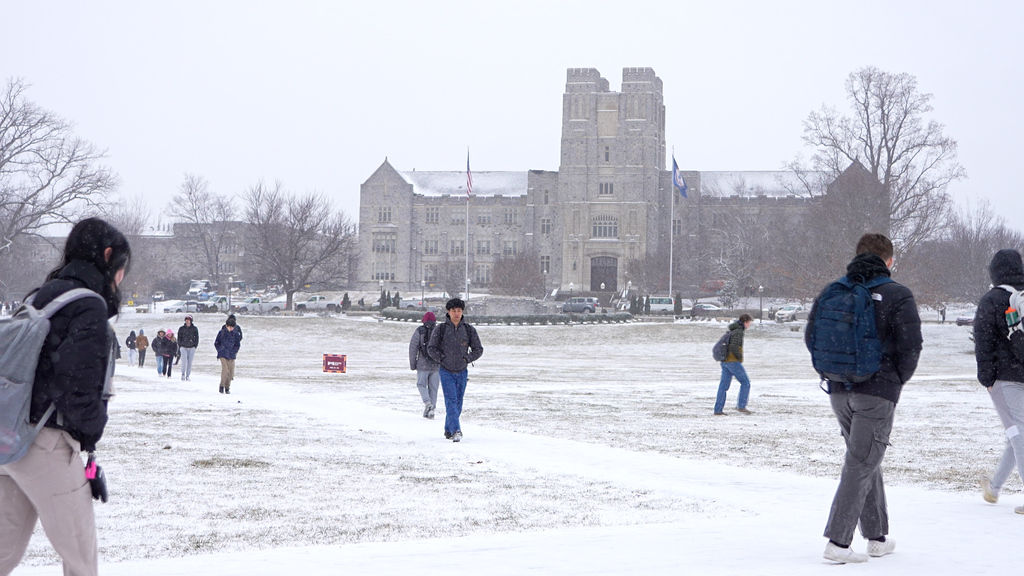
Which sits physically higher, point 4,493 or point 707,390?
point 4,493

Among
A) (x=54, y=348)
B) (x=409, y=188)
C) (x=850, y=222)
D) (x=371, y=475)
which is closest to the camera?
(x=54, y=348)

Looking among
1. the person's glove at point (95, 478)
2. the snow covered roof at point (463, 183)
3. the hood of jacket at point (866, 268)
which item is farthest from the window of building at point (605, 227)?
the person's glove at point (95, 478)

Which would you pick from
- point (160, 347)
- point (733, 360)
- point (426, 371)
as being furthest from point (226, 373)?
point (733, 360)

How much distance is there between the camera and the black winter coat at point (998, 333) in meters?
6.87

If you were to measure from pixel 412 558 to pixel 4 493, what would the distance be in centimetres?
237

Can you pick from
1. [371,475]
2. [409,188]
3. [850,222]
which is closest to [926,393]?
[371,475]

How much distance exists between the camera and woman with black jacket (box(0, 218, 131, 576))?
12.6ft

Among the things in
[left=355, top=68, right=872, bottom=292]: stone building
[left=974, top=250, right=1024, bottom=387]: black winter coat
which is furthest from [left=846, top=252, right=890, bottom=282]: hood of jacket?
[left=355, top=68, right=872, bottom=292]: stone building

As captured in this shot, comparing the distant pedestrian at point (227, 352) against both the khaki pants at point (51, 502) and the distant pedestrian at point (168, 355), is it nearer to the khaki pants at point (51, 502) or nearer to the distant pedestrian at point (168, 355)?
the distant pedestrian at point (168, 355)

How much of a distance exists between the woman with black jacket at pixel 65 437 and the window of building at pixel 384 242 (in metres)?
103

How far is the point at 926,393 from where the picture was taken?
2123cm

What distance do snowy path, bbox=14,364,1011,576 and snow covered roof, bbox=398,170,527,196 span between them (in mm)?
98711

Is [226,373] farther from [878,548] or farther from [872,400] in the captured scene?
[872,400]

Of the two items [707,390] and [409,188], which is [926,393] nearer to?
[707,390]
